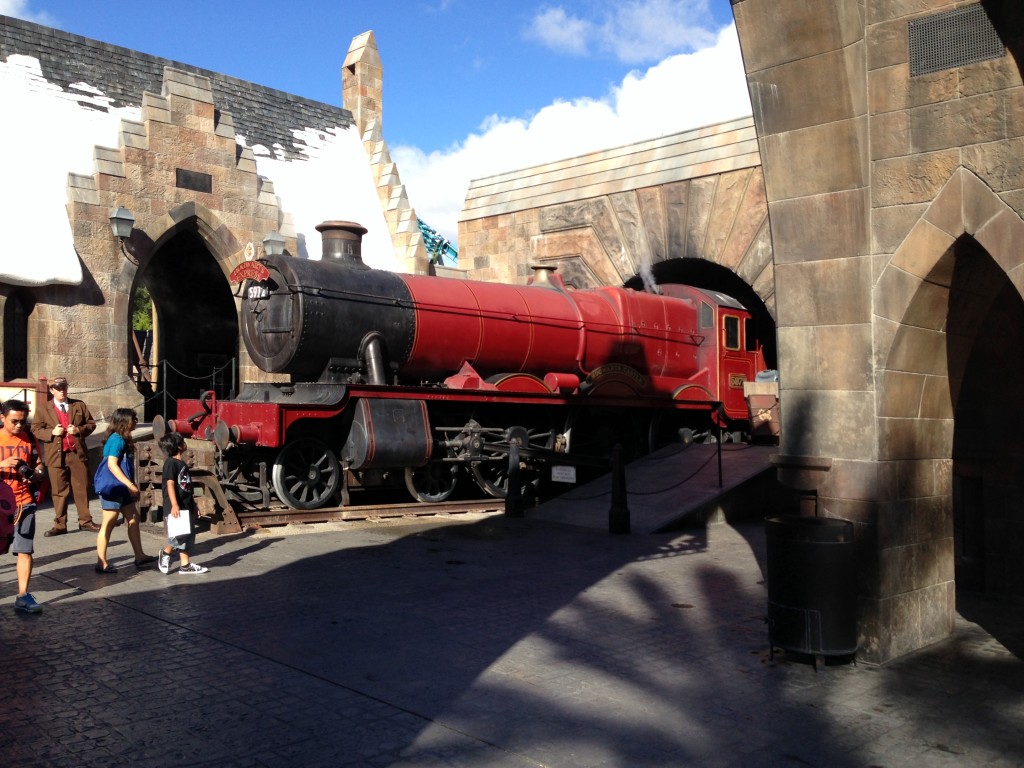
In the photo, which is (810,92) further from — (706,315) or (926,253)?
(706,315)

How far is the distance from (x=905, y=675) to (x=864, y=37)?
3853mm

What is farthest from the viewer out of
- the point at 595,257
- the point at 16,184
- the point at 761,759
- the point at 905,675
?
the point at 595,257

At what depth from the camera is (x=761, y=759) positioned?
4.31 metres

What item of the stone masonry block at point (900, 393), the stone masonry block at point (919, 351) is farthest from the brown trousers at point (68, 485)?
the stone masonry block at point (919, 351)

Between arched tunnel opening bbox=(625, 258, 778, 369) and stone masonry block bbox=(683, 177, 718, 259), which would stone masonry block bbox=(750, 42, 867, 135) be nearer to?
stone masonry block bbox=(683, 177, 718, 259)

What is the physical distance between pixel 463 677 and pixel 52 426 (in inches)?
296

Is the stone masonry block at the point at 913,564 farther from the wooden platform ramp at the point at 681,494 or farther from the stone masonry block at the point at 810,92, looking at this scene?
the wooden platform ramp at the point at 681,494

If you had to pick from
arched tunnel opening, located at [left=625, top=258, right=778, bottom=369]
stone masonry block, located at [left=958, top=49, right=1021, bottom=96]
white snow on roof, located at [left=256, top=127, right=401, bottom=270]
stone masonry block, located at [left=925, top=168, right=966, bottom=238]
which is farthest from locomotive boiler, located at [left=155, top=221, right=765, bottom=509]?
stone masonry block, located at [left=958, top=49, right=1021, bottom=96]

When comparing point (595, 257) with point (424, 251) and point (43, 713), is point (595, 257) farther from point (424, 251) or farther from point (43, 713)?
point (43, 713)

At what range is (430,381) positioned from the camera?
44.4 feet

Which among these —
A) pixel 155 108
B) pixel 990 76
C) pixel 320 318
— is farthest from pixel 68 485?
pixel 990 76

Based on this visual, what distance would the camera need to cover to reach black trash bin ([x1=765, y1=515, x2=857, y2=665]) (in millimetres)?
5652

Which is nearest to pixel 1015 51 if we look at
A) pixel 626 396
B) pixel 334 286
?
pixel 334 286

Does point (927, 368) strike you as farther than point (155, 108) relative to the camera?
No
